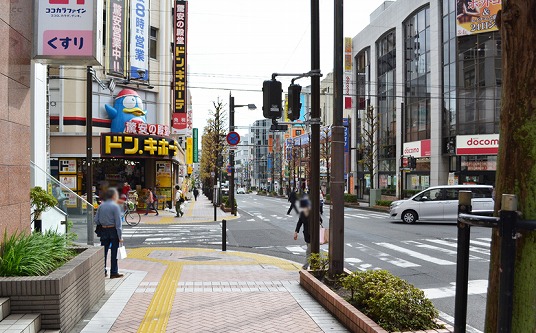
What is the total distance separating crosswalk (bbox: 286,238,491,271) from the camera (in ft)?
41.3

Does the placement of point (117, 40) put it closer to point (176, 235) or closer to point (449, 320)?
point (176, 235)

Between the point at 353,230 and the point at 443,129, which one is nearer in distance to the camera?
the point at 353,230

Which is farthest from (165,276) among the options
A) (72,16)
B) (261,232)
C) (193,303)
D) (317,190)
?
(261,232)

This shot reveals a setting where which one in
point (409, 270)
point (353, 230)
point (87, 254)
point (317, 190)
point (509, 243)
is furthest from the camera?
point (353, 230)

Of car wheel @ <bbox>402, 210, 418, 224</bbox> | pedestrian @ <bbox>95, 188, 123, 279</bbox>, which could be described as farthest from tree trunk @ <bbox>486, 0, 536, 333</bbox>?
car wheel @ <bbox>402, 210, 418, 224</bbox>

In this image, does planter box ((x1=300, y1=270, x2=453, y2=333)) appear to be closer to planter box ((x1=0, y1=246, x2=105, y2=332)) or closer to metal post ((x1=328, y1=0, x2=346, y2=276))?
metal post ((x1=328, y1=0, x2=346, y2=276))

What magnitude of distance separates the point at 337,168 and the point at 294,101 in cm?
153

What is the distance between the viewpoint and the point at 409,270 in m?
11.6

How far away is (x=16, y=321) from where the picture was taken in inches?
206

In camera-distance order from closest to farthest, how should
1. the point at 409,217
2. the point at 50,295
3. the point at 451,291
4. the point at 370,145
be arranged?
the point at 50,295, the point at 451,291, the point at 409,217, the point at 370,145

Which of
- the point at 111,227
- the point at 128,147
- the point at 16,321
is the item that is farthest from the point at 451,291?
the point at 16,321

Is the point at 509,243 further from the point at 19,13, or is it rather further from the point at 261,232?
the point at 261,232

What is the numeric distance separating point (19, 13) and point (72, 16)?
2.43 feet

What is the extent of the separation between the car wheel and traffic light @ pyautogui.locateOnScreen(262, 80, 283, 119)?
16.9m
